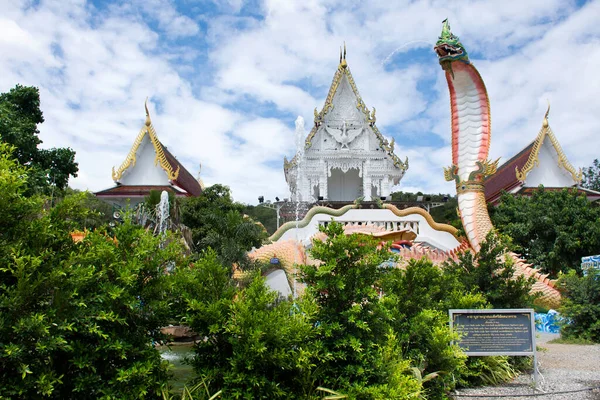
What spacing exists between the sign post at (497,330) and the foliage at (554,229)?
365 inches

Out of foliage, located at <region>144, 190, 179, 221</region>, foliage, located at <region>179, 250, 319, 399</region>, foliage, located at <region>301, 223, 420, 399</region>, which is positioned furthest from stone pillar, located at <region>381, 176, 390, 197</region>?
foliage, located at <region>179, 250, 319, 399</region>

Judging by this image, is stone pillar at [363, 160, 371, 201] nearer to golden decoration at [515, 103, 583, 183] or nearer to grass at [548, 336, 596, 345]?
golden decoration at [515, 103, 583, 183]

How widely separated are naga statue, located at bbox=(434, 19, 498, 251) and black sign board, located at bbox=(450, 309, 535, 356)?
7.07 m

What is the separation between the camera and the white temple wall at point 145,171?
75.8 feet

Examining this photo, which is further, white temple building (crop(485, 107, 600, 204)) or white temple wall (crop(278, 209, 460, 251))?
white temple building (crop(485, 107, 600, 204))

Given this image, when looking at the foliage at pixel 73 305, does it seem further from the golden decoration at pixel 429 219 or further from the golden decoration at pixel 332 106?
the golden decoration at pixel 332 106

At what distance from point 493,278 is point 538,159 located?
17.1m

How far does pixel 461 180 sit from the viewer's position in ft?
43.1

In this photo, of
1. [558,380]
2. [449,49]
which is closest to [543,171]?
[449,49]

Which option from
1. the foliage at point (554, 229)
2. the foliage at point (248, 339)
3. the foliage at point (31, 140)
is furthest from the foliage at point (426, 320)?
the foliage at point (31, 140)

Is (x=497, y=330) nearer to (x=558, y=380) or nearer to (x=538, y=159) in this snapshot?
(x=558, y=380)

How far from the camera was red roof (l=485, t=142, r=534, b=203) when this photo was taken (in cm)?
2178

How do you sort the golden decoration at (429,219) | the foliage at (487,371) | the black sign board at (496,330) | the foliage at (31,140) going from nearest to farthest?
the black sign board at (496,330), the foliage at (487,371), the foliage at (31,140), the golden decoration at (429,219)

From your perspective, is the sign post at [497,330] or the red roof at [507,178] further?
the red roof at [507,178]
